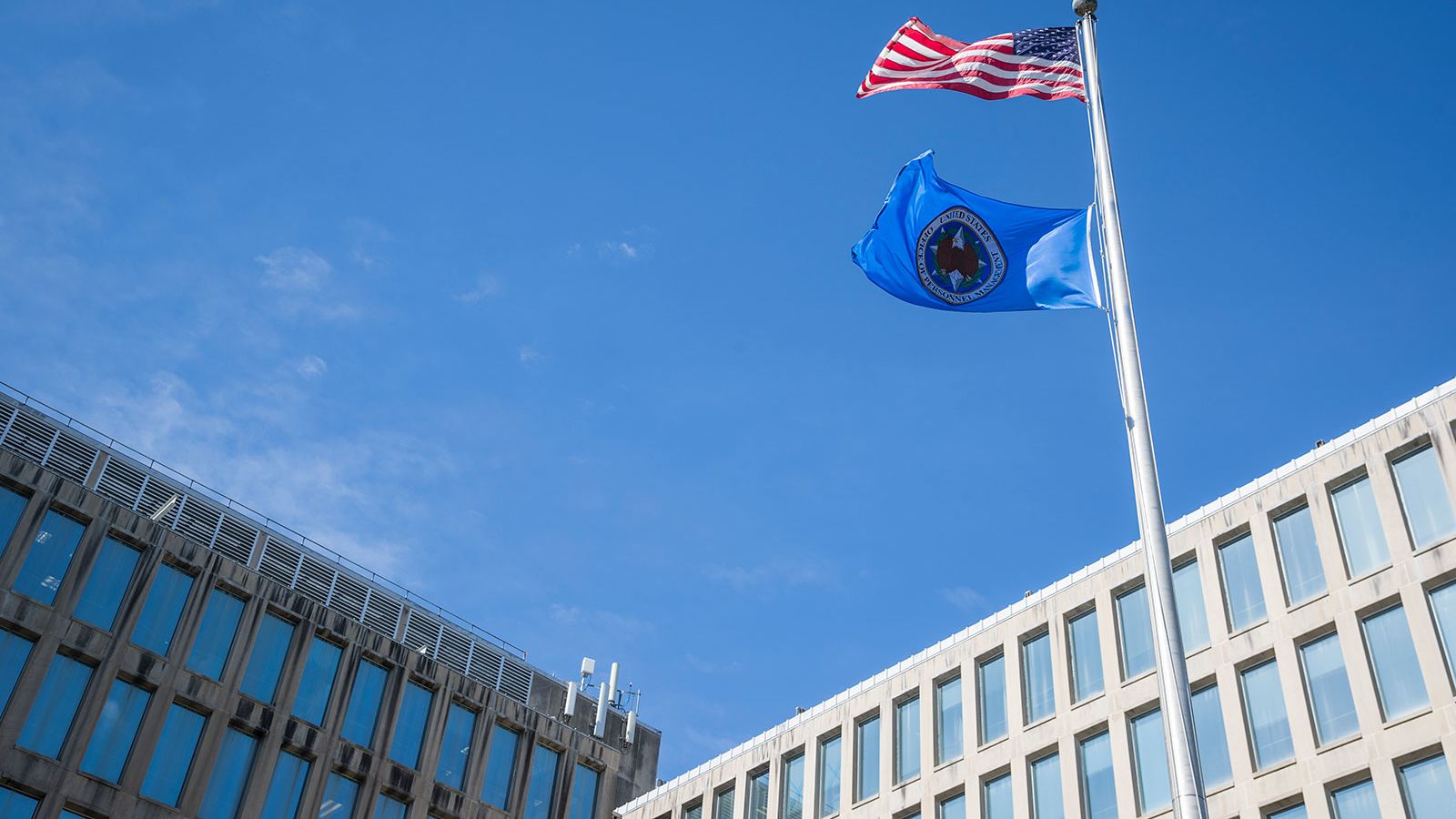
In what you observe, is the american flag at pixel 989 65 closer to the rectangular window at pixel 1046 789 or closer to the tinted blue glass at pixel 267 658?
the rectangular window at pixel 1046 789

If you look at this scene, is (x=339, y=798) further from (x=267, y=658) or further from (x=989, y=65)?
(x=989, y=65)

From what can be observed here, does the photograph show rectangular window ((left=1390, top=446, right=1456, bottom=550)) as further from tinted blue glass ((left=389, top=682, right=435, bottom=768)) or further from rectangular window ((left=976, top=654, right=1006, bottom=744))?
tinted blue glass ((left=389, top=682, right=435, bottom=768))

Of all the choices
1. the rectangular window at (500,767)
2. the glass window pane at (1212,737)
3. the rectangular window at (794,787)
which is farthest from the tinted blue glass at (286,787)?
the glass window pane at (1212,737)

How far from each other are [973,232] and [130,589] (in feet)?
98.8

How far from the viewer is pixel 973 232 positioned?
73.8 ft

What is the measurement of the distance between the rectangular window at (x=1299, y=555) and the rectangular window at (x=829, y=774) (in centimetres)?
1578

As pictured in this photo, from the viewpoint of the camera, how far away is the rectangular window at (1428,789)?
104ft

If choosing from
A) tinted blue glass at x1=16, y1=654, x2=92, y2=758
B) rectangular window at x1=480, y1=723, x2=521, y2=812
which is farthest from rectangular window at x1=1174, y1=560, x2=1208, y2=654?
tinted blue glass at x1=16, y1=654, x2=92, y2=758

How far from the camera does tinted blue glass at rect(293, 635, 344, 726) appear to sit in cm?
4622

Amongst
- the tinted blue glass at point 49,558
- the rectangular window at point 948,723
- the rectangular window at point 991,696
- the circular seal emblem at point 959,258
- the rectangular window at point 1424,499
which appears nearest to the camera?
the circular seal emblem at point 959,258

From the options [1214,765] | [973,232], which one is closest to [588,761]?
[1214,765]

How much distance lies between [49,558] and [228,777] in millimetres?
7975

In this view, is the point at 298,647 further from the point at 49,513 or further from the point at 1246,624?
the point at 1246,624

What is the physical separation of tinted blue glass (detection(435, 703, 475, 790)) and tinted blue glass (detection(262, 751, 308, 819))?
4.96 m
